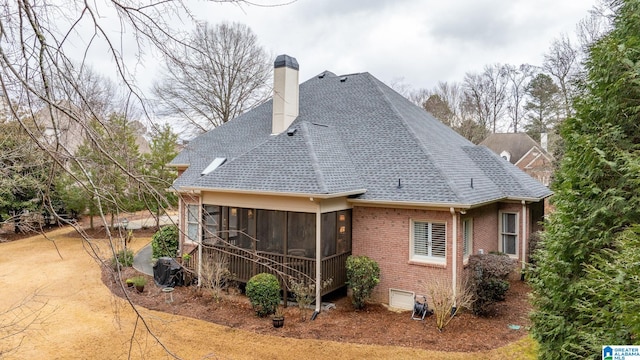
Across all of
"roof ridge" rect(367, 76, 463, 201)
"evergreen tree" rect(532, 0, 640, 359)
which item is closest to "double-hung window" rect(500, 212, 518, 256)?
"roof ridge" rect(367, 76, 463, 201)

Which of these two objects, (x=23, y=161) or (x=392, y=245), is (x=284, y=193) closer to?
(x=392, y=245)

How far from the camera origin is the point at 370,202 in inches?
427

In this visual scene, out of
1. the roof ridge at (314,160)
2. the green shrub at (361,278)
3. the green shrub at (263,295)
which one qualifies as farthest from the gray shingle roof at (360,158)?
the green shrub at (263,295)

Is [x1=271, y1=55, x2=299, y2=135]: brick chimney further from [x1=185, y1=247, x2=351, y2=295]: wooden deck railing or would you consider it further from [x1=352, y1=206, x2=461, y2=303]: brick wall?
[x1=185, y1=247, x2=351, y2=295]: wooden deck railing

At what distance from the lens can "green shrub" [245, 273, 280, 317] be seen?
9672 millimetres

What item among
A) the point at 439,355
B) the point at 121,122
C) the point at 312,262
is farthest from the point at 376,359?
the point at 121,122

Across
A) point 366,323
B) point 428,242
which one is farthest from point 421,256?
point 366,323

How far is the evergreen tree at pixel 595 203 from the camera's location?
168 inches

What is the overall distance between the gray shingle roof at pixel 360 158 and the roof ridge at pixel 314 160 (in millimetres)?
29

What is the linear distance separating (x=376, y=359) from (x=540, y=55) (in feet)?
85.3

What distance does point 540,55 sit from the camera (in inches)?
1027

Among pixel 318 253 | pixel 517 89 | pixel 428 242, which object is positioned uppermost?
pixel 517 89

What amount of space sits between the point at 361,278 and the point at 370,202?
210 cm

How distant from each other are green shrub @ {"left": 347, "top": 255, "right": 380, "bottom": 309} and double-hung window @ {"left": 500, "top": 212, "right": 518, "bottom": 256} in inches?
220
